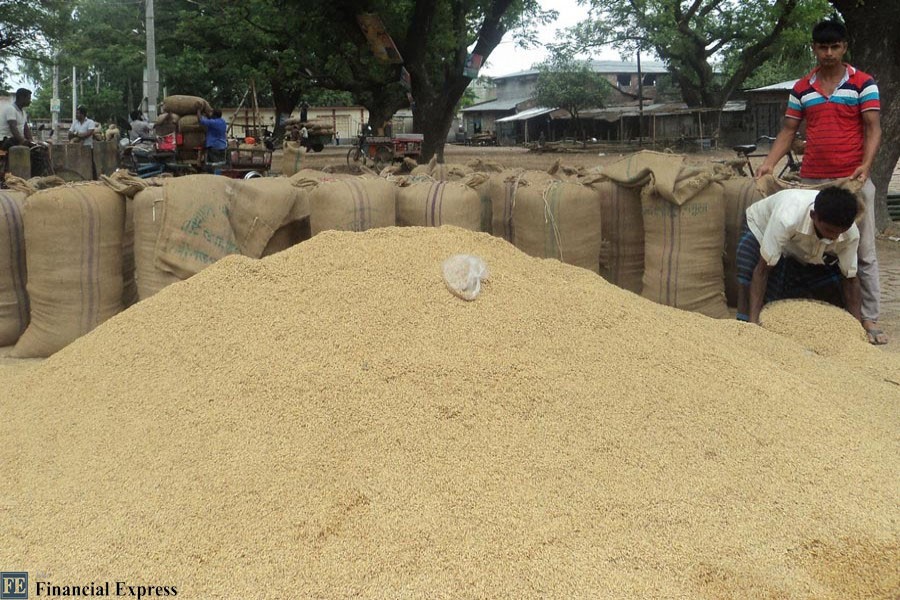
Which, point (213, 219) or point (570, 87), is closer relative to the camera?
point (213, 219)

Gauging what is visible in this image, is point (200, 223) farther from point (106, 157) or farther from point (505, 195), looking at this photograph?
point (106, 157)

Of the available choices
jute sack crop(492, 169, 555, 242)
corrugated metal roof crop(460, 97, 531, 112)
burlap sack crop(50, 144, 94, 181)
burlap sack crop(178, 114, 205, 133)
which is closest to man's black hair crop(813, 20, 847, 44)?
jute sack crop(492, 169, 555, 242)

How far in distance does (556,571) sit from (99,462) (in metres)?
1.16

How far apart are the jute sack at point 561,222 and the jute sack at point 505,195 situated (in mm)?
82

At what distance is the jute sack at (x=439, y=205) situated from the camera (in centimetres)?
366

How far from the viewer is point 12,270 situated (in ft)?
11.8

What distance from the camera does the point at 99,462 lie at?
211 cm

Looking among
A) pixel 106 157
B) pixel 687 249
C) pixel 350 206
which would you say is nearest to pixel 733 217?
pixel 687 249

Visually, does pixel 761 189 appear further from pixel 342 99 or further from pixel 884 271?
pixel 342 99

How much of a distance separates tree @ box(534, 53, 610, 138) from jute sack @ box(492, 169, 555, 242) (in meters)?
25.2

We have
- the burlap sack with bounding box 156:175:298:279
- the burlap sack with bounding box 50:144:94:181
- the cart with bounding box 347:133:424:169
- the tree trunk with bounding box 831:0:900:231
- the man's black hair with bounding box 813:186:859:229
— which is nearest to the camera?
the man's black hair with bounding box 813:186:859:229

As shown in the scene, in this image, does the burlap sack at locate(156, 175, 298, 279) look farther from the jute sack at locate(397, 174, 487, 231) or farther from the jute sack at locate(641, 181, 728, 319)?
the jute sack at locate(641, 181, 728, 319)

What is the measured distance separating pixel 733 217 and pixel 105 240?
285 centimetres

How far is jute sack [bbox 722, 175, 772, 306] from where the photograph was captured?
4020 mm
